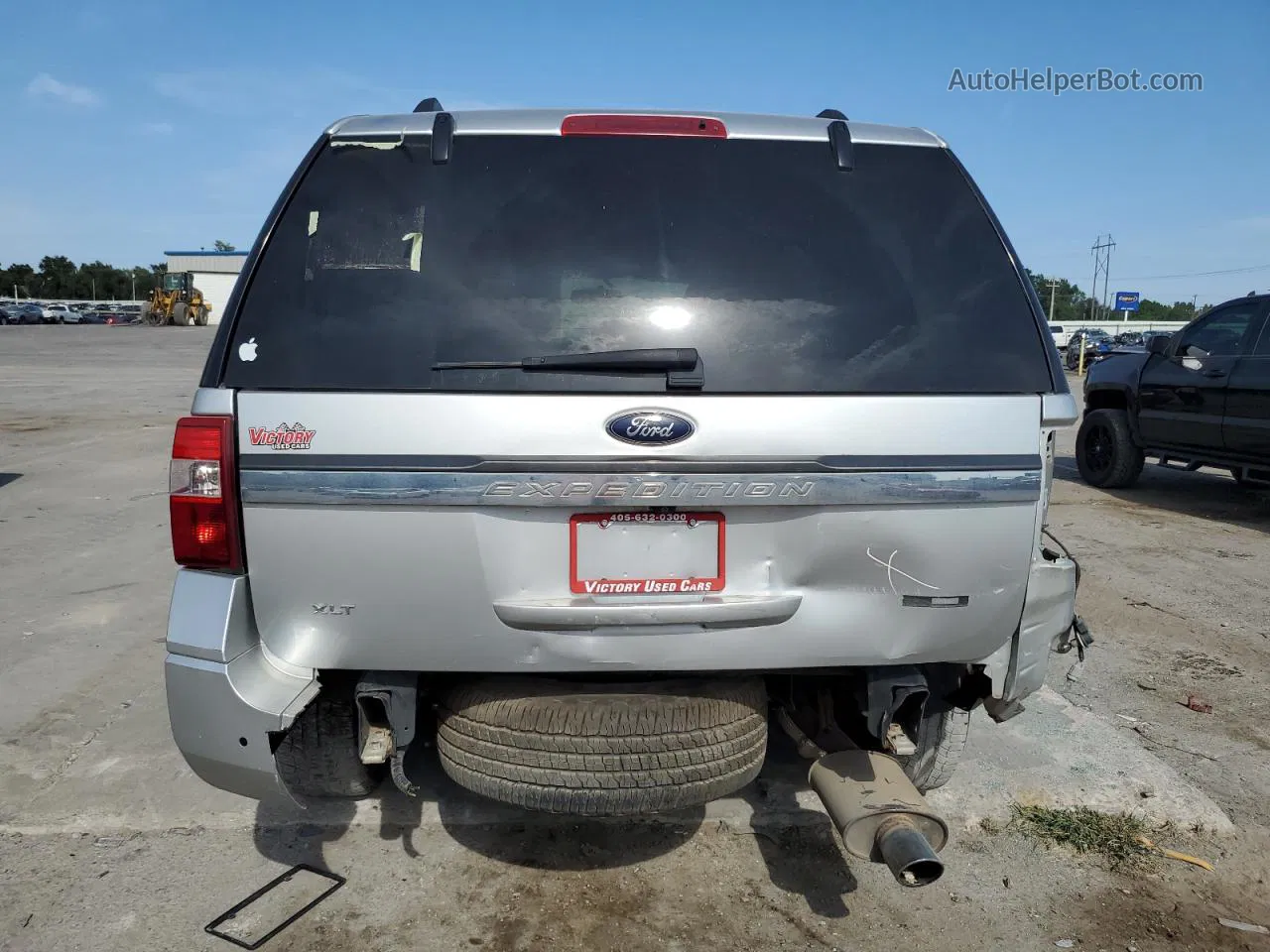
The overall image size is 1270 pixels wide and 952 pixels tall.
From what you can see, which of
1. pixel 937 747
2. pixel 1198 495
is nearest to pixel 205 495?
pixel 937 747

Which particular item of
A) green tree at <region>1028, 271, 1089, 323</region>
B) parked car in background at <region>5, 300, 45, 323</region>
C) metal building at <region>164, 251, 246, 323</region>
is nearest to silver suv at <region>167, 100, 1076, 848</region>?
parked car in background at <region>5, 300, 45, 323</region>

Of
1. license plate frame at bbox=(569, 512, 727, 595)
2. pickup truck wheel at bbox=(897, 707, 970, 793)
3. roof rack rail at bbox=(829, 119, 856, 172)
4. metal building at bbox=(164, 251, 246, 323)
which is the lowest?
pickup truck wheel at bbox=(897, 707, 970, 793)

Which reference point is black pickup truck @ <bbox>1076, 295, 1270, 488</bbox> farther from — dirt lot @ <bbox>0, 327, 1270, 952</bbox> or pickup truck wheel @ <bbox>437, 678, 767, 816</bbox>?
pickup truck wheel @ <bbox>437, 678, 767, 816</bbox>

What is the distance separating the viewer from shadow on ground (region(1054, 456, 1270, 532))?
8891 mm

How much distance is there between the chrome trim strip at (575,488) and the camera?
7.48 ft

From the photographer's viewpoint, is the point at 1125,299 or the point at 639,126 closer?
the point at 639,126

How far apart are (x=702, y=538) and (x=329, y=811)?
74.8 inches

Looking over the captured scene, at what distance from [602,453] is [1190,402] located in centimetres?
849

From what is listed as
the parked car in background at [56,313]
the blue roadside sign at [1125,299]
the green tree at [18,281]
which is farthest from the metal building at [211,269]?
the blue roadside sign at [1125,299]

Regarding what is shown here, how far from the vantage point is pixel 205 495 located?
7.66 feet

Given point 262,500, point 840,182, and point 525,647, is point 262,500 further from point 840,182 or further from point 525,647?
point 840,182

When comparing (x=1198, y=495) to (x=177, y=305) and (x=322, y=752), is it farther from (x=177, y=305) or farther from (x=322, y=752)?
(x=177, y=305)

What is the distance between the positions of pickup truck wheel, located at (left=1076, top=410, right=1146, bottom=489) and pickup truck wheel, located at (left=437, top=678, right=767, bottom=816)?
8745 mm

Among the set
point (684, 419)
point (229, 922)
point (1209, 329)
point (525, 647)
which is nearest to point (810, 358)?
point (684, 419)
